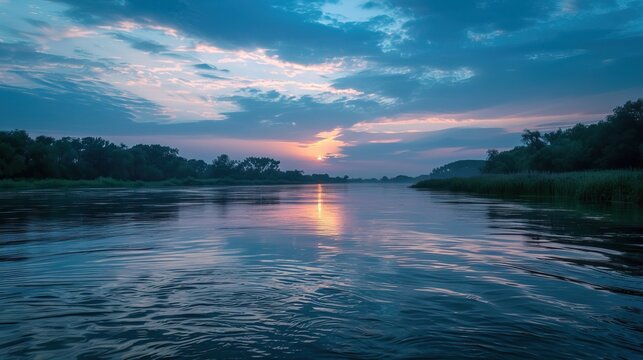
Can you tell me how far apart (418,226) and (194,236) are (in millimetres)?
7518

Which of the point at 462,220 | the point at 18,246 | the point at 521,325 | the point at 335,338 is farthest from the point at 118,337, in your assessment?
the point at 462,220

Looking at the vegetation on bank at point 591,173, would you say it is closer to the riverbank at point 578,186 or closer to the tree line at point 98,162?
the riverbank at point 578,186

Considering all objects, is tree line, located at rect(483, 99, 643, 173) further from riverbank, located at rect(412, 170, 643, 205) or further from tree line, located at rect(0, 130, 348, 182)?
tree line, located at rect(0, 130, 348, 182)

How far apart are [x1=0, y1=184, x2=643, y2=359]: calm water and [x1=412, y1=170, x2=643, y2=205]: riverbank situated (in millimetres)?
18624

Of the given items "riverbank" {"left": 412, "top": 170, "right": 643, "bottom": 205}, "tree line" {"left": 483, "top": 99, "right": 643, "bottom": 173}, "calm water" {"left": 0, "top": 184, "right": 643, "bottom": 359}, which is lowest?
"calm water" {"left": 0, "top": 184, "right": 643, "bottom": 359}

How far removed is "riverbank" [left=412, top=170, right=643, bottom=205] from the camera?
26.5m

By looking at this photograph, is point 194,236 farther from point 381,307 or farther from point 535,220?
point 535,220

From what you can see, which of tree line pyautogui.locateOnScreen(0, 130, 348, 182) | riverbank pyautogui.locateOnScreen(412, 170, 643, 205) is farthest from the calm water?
tree line pyautogui.locateOnScreen(0, 130, 348, 182)

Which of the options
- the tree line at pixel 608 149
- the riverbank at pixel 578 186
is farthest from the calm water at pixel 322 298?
the tree line at pixel 608 149

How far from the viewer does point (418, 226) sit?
15148 mm

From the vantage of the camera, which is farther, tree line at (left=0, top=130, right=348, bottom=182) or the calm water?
tree line at (left=0, top=130, right=348, bottom=182)

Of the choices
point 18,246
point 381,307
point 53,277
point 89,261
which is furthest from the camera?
point 18,246

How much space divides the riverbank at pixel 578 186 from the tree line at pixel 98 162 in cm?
7713

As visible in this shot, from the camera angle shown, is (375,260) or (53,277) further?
(375,260)
